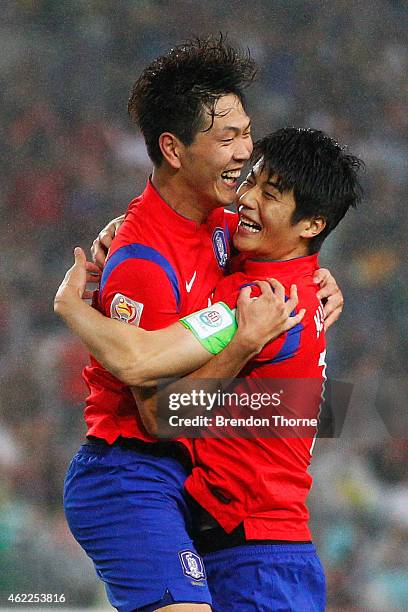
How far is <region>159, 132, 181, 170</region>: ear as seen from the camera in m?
2.42

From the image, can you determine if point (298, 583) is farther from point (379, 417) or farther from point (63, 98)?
point (63, 98)

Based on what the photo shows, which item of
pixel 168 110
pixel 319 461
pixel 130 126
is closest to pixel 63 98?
pixel 130 126

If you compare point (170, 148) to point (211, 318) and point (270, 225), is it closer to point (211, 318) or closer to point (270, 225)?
point (270, 225)

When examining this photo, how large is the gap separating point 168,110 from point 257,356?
0.62 m

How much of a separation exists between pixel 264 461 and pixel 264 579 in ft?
0.84

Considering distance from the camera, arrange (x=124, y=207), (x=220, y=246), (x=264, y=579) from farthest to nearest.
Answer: (x=124, y=207), (x=220, y=246), (x=264, y=579)

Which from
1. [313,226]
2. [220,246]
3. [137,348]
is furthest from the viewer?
[220,246]

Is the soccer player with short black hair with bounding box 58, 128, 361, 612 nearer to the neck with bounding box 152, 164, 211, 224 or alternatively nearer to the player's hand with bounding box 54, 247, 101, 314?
the player's hand with bounding box 54, 247, 101, 314

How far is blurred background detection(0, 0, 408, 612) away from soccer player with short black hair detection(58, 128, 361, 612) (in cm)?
218

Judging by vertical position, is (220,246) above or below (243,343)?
above

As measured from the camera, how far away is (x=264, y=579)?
89.0 inches

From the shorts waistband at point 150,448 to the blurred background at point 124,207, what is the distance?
2.21 metres

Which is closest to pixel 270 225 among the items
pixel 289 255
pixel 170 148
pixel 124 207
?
pixel 289 255

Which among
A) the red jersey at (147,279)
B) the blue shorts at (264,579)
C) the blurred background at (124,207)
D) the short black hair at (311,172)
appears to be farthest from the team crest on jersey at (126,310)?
the blurred background at (124,207)
